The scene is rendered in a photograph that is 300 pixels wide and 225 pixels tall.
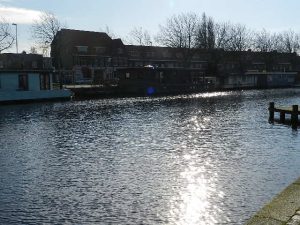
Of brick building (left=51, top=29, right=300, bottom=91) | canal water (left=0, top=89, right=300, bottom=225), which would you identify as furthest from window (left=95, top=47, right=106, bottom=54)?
canal water (left=0, top=89, right=300, bottom=225)

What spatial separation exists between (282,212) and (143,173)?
776cm

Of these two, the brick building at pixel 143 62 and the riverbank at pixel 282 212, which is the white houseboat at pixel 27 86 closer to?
the brick building at pixel 143 62

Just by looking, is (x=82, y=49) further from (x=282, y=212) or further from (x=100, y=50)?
(x=282, y=212)

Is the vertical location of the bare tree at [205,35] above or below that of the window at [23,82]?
above

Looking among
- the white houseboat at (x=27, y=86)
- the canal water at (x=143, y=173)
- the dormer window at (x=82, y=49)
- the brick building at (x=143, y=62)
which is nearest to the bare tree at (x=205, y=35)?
the brick building at (x=143, y=62)

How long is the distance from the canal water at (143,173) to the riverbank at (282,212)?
1.62 metres

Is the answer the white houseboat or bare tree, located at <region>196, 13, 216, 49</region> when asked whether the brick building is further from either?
the white houseboat

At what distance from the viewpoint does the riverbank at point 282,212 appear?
27.4 feet

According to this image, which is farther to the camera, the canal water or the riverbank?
the canal water

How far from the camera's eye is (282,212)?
8.79 meters

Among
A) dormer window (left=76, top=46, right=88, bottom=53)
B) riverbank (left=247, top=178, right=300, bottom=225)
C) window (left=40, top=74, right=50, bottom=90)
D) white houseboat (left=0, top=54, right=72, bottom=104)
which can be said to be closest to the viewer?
riverbank (left=247, top=178, right=300, bottom=225)

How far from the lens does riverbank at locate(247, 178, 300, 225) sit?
8.34 meters

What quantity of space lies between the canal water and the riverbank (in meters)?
1.62

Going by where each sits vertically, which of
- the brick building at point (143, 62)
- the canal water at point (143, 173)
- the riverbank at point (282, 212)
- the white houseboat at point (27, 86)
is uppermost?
the brick building at point (143, 62)
